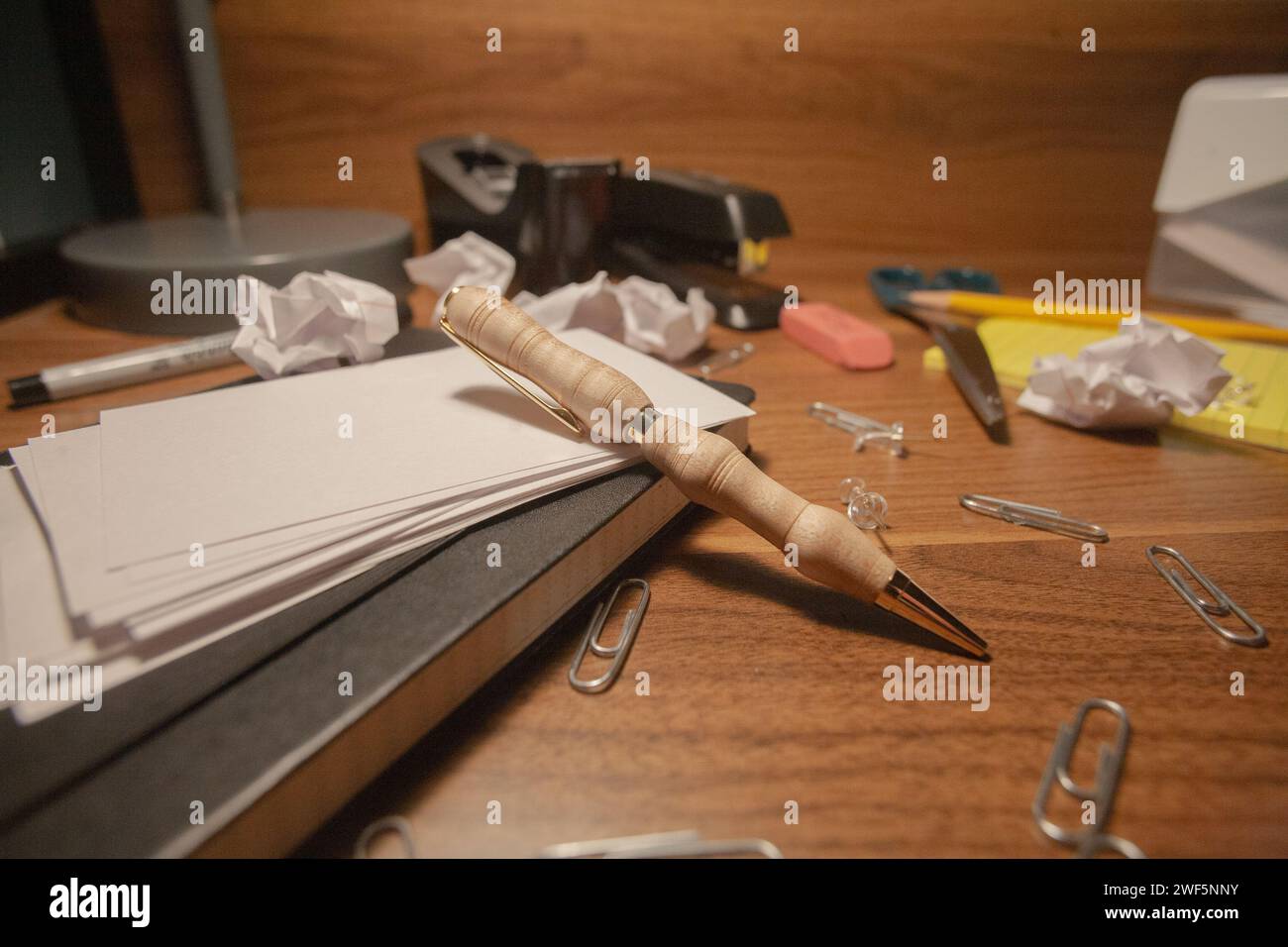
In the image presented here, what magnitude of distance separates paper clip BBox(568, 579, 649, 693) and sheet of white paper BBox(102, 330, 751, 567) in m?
0.09

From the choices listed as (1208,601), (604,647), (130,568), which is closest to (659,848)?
(604,647)

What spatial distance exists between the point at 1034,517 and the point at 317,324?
571 millimetres

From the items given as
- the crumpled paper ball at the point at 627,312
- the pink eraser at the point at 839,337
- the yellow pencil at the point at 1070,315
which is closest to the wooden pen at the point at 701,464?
the crumpled paper ball at the point at 627,312

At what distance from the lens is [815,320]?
2.84 ft

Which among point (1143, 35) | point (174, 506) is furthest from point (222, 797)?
point (1143, 35)

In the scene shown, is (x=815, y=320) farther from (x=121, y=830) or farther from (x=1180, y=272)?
(x=121, y=830)

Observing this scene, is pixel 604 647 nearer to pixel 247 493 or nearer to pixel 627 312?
pixel 247 493

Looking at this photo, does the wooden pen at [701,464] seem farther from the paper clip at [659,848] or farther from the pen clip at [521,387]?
the paper clip at [659,848]

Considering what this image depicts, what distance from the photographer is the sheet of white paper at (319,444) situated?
41 cm

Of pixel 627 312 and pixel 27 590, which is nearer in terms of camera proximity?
pixel 27 590

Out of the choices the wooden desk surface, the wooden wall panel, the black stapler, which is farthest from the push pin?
the wooden wall panel

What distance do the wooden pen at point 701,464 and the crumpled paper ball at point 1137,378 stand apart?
1.05 feet

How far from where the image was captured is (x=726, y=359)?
0.82 meters

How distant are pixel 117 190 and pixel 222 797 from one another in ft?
3.73
